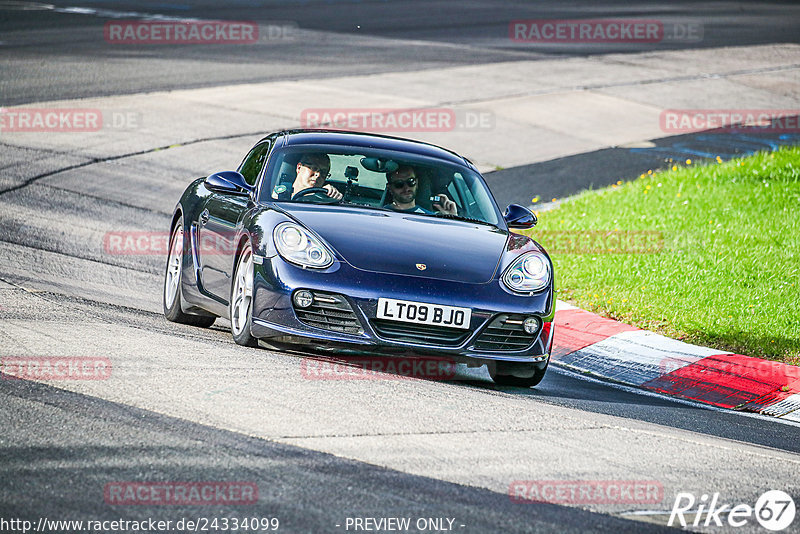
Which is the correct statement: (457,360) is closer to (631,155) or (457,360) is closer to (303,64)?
(631,155)

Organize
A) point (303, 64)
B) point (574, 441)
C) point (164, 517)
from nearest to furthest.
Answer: point (164, 517) → point (574, 441) → point (303, 64)

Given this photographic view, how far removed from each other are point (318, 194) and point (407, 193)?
0.63 m

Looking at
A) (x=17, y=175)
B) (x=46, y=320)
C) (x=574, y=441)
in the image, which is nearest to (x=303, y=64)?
(x=17, y=175)

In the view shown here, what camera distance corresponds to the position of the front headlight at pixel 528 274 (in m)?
6.98

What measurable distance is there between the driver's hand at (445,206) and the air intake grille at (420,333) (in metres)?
1.50

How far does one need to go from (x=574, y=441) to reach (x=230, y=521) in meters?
2.03

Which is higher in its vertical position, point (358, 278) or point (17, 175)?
point (358, 278)

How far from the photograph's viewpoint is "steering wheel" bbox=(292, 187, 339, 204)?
7.68 meters

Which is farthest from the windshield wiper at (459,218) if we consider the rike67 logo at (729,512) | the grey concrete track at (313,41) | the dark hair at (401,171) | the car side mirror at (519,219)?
the grey concrete track at (313,41)

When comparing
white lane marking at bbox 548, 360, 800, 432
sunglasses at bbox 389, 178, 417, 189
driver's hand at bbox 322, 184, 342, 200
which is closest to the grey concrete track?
driver's hand at bbox 322, 184, 342, 200

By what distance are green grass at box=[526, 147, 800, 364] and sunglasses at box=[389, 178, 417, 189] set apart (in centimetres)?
263

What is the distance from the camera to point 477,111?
1955 cm

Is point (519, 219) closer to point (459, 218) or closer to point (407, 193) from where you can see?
point (459, 218)

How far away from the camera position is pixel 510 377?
739 cm
